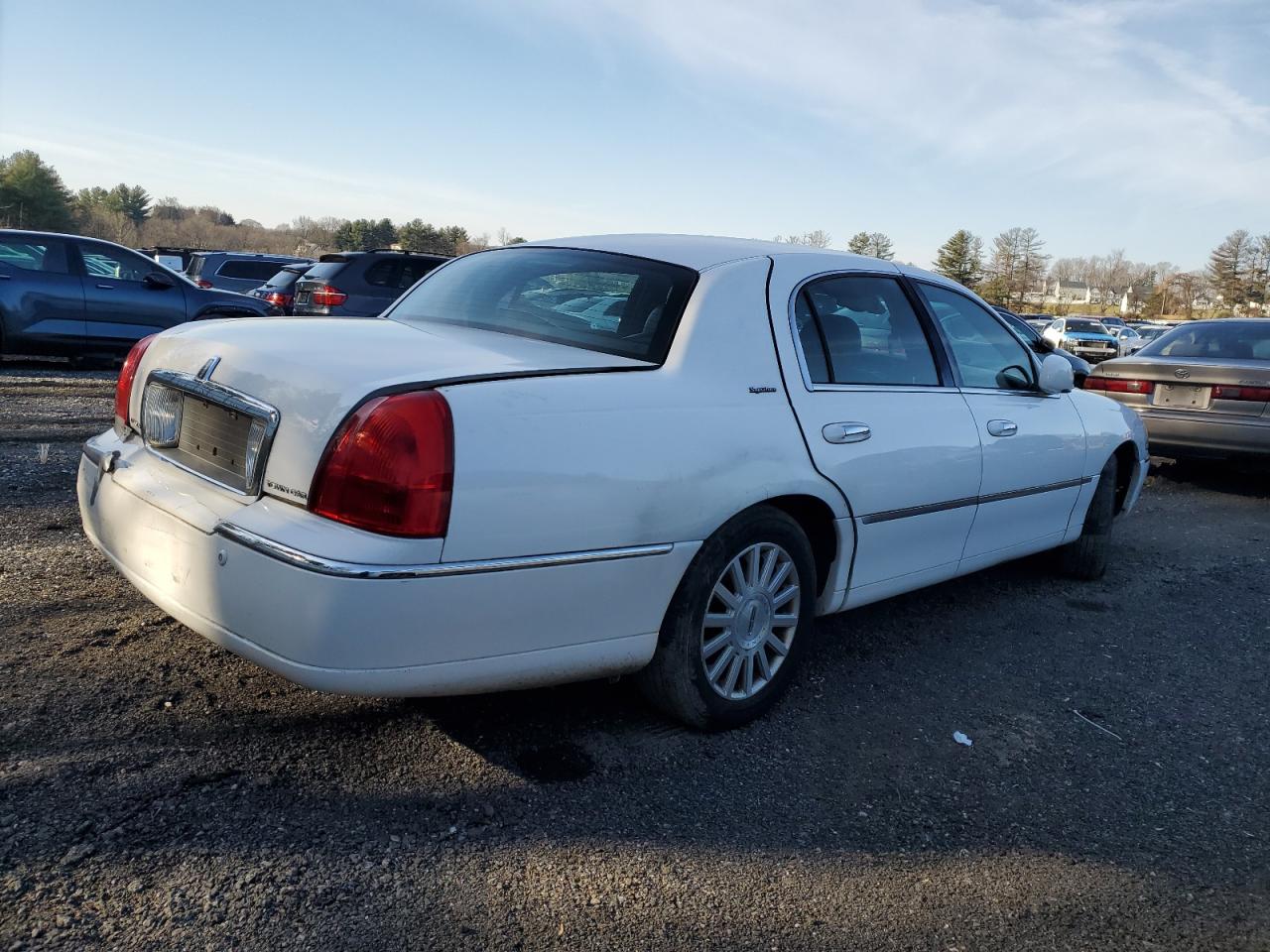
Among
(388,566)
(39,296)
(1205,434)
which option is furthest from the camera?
(39,296)

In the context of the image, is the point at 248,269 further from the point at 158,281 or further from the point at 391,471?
the point at 391,471

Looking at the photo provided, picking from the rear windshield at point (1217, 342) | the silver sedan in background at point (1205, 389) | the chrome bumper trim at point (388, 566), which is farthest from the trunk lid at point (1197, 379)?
the chrome bumper trim at point (388, 566)

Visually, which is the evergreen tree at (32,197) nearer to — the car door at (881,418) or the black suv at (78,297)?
the black suv at (78,297)

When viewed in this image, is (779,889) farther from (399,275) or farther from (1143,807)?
(399,275)

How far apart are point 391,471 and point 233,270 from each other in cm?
2093

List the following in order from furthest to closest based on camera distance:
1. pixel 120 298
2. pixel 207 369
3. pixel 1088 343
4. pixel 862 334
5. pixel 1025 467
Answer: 1. pixel 1088 343
2. pixel 120 298
3. pixel 1025 467
4. pixel 862 334
5. pixel 207 369

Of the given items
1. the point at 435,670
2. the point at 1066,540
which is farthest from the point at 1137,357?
the point at 435,670

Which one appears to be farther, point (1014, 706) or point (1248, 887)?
point (1014, 706)

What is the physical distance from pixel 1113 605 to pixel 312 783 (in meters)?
3.96

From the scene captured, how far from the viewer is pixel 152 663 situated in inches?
131

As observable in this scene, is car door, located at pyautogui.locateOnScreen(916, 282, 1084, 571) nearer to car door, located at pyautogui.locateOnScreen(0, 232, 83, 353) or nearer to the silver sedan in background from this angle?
the silver sedan in background

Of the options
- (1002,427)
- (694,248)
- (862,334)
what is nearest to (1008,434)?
(1002,427)

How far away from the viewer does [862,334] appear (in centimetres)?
379

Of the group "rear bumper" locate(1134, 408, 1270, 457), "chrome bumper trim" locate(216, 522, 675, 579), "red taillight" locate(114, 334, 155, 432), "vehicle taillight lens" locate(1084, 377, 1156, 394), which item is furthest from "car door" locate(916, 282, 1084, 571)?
"vehicle taillight lens" locate(1084, 377, 1156, 394)
